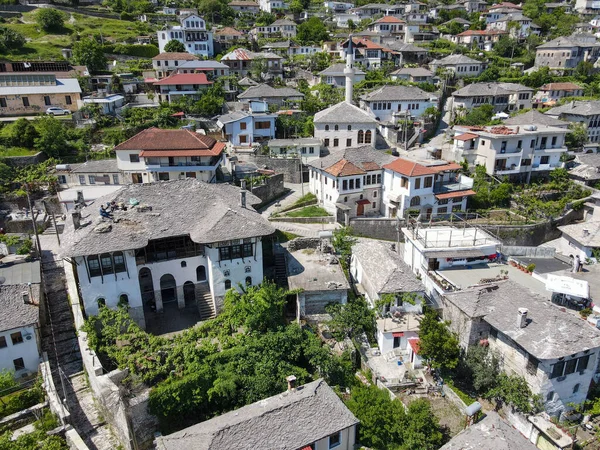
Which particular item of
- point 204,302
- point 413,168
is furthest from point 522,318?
point 413,168

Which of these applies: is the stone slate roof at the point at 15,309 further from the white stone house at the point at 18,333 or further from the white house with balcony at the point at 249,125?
the white house with balcony at the point at 249,125

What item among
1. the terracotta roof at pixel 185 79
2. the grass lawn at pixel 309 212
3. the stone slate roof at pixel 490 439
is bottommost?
the stone slate roof at pixel 490 439

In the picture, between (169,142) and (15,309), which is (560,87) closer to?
(169,142)

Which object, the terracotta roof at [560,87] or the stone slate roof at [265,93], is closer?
the stone slate roof at [265,93]

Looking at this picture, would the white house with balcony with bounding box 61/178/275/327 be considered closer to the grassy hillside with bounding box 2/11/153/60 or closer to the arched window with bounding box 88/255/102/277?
the arched window with bounding box 88/255/102/277

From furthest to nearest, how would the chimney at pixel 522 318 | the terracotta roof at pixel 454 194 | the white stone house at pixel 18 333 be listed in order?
the terracotta roof at pixel 454 194, the white stone house at pixel 18 333, the chimney at pixel 522 318

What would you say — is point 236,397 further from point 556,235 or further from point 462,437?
point 556,235

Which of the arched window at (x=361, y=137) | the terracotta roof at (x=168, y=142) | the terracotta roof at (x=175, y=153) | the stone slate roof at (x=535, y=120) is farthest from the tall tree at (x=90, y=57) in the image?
the stone slate roof at (x=535, y=120)
